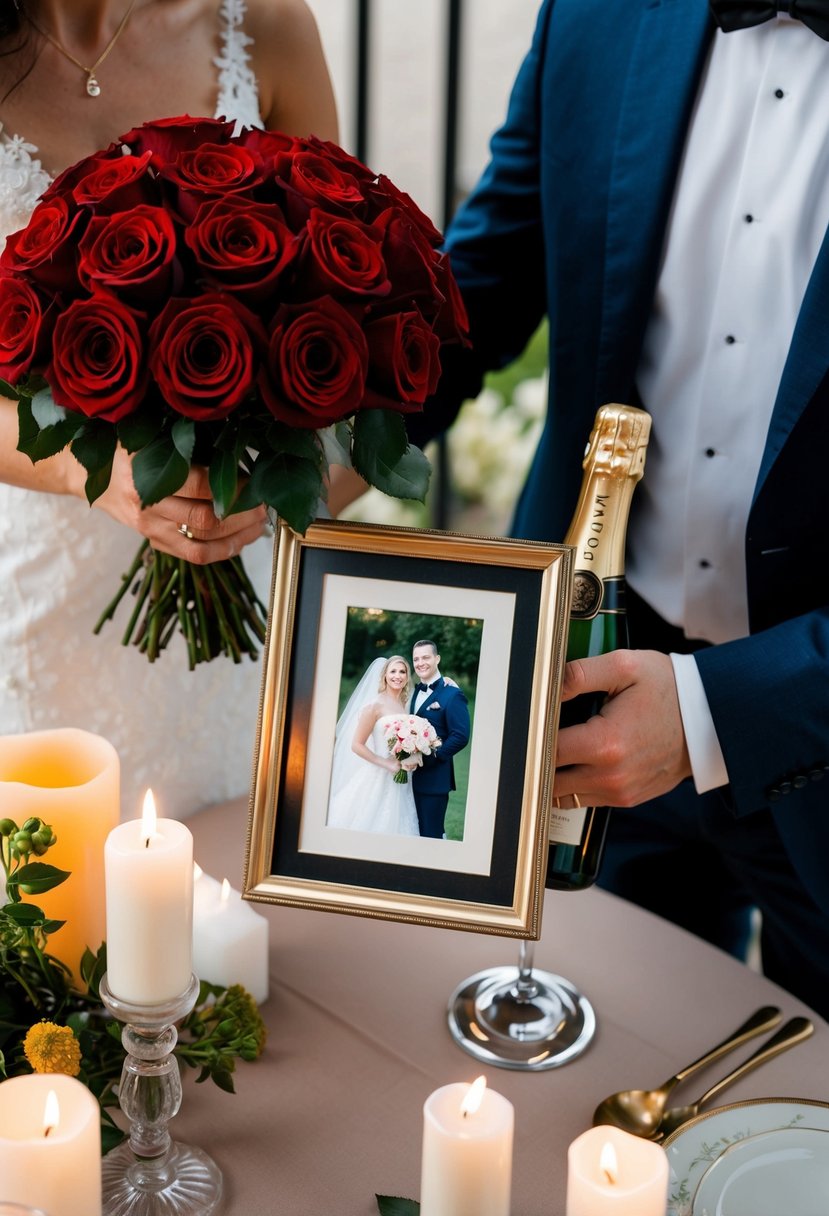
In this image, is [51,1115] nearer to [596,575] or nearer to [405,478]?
[405,478]

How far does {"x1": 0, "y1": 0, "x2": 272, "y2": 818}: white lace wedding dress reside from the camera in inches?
59.2

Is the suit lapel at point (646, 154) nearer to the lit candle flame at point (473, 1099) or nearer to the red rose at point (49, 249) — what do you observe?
the red rose at point (49, 249)

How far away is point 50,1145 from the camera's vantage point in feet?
2.18

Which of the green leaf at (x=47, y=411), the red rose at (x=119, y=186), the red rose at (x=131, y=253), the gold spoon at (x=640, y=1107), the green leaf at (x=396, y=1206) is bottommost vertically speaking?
the green leaf at (x=396, y=1206)

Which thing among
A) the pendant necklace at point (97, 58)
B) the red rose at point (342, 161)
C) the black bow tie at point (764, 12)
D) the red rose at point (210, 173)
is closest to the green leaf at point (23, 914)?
the red rose at point (210, 173)

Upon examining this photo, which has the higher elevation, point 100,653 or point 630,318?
point 630,318

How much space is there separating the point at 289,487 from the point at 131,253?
216 mm

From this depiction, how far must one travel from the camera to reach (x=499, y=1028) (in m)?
1.09

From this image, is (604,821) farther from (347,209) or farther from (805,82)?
(805,82)

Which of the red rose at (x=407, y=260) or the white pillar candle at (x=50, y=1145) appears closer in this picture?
the white pillar candle at (x=50, y=1145)

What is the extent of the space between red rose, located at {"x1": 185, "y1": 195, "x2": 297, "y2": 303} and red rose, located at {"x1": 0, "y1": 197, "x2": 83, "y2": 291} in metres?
0.11

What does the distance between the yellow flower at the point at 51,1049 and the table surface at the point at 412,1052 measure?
0.19m

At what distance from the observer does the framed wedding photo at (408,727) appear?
0.88 meters

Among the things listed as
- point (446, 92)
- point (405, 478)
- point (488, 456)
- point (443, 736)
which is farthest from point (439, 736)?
point (488, 456)
